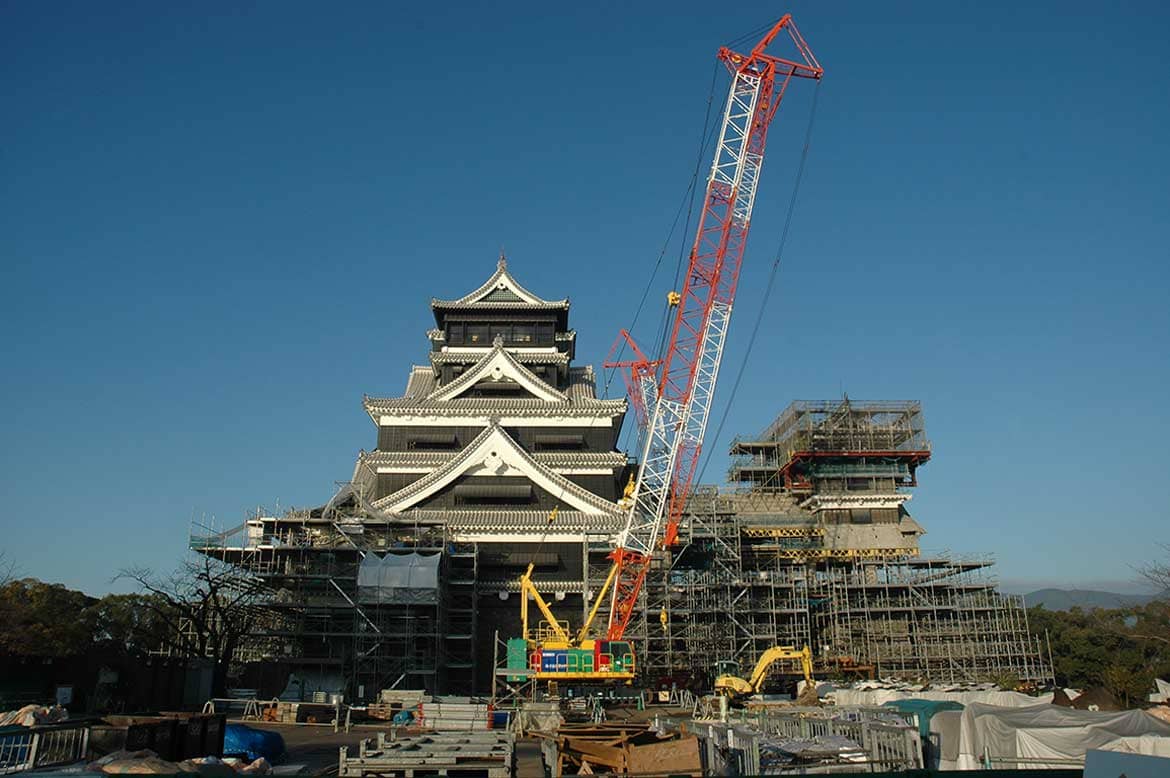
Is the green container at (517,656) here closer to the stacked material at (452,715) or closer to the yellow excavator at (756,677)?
the yellow excavator at (756,677)

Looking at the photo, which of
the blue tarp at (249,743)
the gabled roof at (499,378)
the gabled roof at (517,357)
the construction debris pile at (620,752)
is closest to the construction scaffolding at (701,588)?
the gabled roof at (499,378)

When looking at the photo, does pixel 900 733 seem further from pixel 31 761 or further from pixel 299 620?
pixel 299 620

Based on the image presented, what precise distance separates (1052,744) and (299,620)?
39.3 metres

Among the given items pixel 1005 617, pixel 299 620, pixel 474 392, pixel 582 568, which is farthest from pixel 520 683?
pixel 1005 617

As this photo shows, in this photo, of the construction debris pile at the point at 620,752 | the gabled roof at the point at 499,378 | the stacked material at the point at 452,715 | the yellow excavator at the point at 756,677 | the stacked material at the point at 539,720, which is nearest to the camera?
the construction debris pile at the point at 620,752

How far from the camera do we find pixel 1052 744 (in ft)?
66.1

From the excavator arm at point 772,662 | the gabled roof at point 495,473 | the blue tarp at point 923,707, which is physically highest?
the gabled roof at point 495,473

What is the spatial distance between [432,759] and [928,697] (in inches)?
992

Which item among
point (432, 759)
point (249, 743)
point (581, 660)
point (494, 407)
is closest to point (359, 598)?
point (581, 660)

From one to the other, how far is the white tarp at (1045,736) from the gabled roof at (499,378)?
40461 mm

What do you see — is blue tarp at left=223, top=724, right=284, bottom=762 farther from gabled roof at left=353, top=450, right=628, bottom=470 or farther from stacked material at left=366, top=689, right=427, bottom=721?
gabled roof at left=353, top=450, right=628, bottom=470

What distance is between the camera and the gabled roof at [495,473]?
53938 millimetres

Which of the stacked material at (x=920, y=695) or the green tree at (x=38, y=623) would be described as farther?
the green tree at (x=38, y=623)

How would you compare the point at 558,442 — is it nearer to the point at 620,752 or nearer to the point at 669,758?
the point at 620,752
